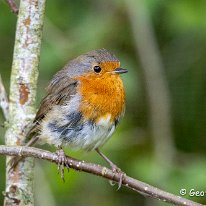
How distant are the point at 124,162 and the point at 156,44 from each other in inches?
47.2

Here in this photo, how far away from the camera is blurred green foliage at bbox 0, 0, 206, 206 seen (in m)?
5.55

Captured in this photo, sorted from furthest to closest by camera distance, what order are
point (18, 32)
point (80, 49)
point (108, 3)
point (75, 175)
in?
point (108, 3) < point (80, 49) < point (75, 175) < point (18, 32)

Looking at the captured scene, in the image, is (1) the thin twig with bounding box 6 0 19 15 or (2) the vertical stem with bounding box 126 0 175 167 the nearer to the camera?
(1) the thin twig with bounding box 6 0 19 15

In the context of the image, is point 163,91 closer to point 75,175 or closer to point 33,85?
point 75,175

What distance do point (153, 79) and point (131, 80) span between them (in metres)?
0.25

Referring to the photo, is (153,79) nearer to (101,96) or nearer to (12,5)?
(101,96)

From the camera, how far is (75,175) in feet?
18.1

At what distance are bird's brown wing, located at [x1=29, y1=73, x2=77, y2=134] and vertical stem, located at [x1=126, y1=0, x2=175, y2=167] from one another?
1463mm

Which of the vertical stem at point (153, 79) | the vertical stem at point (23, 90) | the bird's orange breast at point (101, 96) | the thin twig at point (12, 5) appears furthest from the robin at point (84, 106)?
the vertical stem at point (153, 79)

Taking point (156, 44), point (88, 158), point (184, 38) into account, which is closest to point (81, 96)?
point (88, 158)

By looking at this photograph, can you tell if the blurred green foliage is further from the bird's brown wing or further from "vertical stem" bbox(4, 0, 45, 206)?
"vertical stem" bbox(4, 0, 45, 206)

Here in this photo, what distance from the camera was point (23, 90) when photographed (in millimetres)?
4270

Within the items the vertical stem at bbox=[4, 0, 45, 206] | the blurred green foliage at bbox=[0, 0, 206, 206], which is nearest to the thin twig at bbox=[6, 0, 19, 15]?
the vertical stem at bbox=[4, 0, 45, 206]

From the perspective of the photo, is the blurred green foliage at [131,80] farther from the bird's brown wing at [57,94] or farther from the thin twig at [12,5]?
the thin twig at [12,5]
